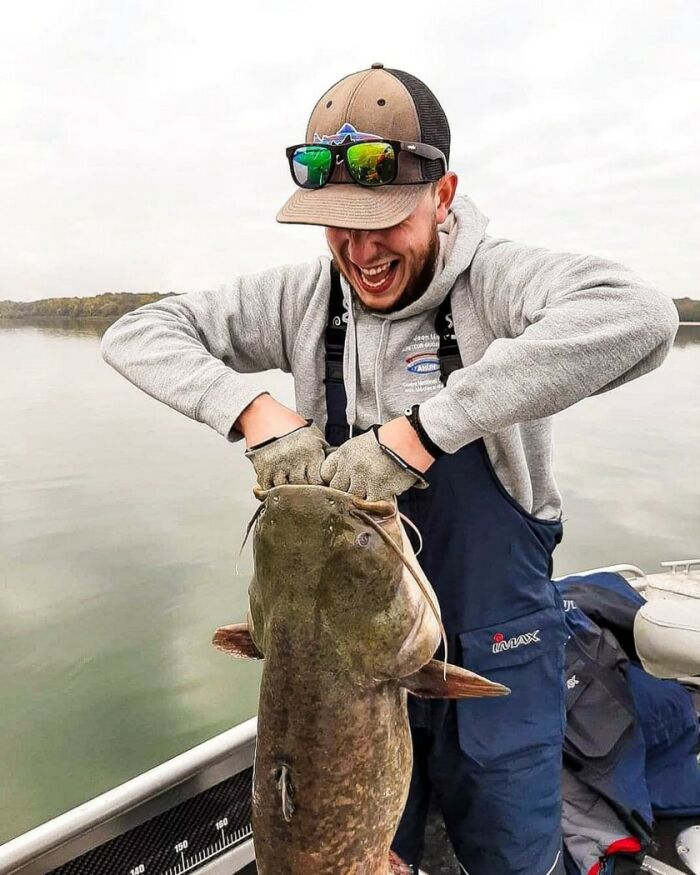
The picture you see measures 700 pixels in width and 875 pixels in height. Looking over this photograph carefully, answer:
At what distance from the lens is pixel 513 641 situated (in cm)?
193

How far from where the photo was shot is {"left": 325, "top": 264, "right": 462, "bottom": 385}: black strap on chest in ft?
6.39

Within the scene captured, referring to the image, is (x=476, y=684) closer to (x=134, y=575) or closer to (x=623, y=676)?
(x=623, y=676)

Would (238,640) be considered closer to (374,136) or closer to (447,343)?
(447,343)

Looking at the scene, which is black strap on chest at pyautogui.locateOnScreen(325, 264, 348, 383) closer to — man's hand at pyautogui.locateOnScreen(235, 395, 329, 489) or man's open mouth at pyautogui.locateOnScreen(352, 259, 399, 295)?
man's open mouth at pyautogui.locateOnScreen(352, 259, 399, 295)

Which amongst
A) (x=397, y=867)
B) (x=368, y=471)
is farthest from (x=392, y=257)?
(x=397, y=867)

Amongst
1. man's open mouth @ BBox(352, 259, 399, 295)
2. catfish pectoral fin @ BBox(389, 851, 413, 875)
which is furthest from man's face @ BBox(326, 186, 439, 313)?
catfish pectoral fin @ BBox(389, 851, 413, 875)

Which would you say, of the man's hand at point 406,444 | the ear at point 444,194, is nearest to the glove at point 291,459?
the man's hand at point 406,444

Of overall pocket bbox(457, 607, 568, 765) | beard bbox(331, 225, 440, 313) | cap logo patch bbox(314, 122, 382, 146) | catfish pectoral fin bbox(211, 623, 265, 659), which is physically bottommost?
overall pocket bbox(457, 607, 568, 765)

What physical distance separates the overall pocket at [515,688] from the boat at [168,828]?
0.96 metres

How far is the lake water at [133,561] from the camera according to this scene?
651 cm

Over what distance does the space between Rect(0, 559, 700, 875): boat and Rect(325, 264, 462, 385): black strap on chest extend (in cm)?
144

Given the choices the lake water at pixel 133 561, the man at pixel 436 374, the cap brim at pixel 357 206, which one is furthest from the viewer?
the lake water at pixel 133 561

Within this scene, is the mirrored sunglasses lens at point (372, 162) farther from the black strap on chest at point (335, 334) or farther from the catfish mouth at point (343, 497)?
the catfish mouth at point (343, 497)

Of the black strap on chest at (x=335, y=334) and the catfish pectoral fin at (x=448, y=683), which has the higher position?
the black strap on chest at (x=335, y=334)
